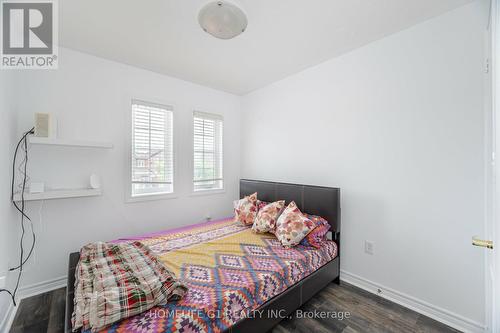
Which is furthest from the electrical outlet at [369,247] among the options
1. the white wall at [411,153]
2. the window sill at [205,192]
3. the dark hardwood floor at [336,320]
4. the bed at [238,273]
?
the window sill at [205,192]

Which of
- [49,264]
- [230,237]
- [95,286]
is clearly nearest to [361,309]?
[230,237]

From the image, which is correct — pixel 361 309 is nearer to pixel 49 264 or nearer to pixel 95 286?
pixel 95 286

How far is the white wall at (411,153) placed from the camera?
173 centimetres

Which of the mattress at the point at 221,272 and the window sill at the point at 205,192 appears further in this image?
the window sill at the point at 205,192

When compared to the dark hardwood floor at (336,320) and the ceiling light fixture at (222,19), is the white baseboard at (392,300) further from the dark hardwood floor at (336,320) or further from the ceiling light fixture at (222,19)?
the ceiling light fixture at (222,19)

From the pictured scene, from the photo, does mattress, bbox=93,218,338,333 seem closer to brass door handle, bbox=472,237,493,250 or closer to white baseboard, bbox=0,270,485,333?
white baseboard, bbox=0,270,485,333

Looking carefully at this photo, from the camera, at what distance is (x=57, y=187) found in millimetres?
2309

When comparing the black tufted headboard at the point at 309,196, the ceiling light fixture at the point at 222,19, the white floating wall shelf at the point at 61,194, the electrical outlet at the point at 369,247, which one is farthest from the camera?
the black tufted headboard at the point at 309,196

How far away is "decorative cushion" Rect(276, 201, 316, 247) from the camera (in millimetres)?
2186

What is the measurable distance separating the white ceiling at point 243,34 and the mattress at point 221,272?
7.22 ft

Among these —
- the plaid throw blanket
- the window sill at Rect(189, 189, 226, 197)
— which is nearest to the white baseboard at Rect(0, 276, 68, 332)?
the plaid throw blanket

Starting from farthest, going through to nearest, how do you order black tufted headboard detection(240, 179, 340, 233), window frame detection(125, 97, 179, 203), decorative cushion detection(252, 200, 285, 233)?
1. window frame detection(125, 97, 179, 203)
2. decorative cushion detection(252, 200, 285, 233)
3. black tufted headboard detection(240, 179, 340, 233)

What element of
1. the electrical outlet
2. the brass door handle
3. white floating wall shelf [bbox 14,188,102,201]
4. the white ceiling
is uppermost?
the white ceiling
